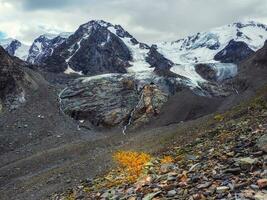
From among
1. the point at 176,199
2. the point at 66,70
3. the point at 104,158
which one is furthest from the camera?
the point at 66,70

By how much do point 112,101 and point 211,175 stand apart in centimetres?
6990

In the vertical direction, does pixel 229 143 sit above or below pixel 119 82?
below

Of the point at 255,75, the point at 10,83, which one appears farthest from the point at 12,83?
the point at 255,75

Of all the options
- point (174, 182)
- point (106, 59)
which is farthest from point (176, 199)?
point (106, 59)

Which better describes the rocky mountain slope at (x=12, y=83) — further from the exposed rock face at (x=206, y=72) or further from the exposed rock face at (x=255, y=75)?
the exposed rock face at (x=206, y=72)

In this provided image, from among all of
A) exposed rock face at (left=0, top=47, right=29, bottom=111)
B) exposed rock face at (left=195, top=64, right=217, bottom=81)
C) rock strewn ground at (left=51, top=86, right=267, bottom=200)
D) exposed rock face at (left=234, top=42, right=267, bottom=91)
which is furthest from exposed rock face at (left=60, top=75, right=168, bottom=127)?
exposed rock face at (left=195, top=64, right=217, bottom=81)

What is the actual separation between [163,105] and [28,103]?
22079 millimetres

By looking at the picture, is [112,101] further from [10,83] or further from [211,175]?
[211,175]

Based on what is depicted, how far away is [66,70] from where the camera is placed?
589ft

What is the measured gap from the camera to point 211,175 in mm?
17547

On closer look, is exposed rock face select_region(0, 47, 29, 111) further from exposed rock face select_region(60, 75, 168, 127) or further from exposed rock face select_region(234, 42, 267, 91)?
exposed rock face select_region(234, 42, 267, 91)

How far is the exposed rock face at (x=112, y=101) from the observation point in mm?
81375

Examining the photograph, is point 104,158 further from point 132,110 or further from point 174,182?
point 132,110

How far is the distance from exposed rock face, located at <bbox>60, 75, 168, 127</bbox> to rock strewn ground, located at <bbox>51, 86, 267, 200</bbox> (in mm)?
54475
